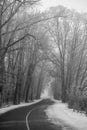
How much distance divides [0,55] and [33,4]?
5447 millimetres

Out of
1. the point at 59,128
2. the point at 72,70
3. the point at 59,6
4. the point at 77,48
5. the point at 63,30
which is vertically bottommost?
the point at 59,128

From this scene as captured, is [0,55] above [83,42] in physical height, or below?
below

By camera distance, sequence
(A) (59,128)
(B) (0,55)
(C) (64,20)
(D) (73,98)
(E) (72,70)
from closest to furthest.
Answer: (A) (59,128)
(B) (0,55)
(D) (73,98)
(C) (64,20)
(E) (72,70)

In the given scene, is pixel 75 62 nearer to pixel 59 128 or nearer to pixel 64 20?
pixel 64 20

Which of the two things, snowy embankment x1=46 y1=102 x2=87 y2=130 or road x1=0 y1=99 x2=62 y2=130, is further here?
snowy embankment x1=46 y1=102 x2=87 y2=130

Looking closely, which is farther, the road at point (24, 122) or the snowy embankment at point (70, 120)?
the snowy embankment at point (70, 120)

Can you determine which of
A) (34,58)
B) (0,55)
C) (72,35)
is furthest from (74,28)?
→ (0,55)

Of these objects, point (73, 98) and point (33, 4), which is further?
point (73, 98)

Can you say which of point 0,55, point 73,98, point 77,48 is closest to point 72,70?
point 77,48

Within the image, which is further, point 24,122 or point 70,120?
point 70,120

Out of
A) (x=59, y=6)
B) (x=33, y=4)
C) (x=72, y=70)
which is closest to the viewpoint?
(x=33, y=4)

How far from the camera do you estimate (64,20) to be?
1555 inches

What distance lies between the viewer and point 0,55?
788 inches

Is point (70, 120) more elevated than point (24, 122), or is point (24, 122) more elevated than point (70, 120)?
point (24, 122)
